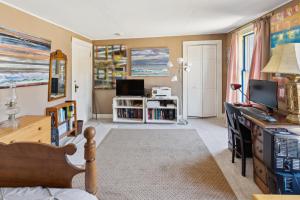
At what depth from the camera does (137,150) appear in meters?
3.49

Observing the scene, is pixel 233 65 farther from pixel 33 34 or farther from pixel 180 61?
pixel 33 34

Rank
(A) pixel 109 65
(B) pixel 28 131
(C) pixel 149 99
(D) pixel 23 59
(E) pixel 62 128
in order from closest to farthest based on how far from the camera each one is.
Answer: (B) pixel 28 131
(D) pixel 23 59
(E) pixel 62 128
(C) pixel 149 99
(A) pixel 109 65

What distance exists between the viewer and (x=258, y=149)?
2.38m

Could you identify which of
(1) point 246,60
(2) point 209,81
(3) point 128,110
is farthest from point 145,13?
(2) point 209,81

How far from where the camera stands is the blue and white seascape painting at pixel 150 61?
5.60 m

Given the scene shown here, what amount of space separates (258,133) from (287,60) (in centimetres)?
83

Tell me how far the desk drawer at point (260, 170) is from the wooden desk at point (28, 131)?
2580 millimetres

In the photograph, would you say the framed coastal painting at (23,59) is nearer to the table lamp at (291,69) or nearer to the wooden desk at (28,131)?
the wooden desk at (28,131)

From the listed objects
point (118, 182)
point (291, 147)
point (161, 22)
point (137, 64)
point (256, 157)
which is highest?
point (161, 22)

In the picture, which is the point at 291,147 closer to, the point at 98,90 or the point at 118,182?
the point at 118,182

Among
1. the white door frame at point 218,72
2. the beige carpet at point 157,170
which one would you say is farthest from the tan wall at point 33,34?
the white door frame at point 218,72

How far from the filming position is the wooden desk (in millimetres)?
2176

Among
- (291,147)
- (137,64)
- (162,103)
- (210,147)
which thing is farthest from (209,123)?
(291,147)

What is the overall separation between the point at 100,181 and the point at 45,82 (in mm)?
2102
